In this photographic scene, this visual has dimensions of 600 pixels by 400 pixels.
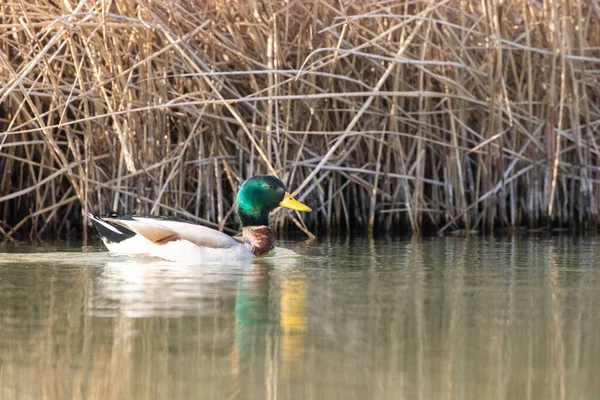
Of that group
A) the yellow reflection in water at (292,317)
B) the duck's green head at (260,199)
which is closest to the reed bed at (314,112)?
the duck's green head at (260,199)

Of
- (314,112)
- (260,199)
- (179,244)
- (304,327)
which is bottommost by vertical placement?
(304,327)

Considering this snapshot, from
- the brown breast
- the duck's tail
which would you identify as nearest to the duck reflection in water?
the brown breast

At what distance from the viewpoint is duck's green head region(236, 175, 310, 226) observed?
7.38m

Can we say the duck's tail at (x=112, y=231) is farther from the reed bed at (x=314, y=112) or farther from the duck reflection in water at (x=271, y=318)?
the duck reflection in water at (x=271, y=318)

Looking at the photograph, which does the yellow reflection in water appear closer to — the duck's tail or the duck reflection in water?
the duck reflection in water

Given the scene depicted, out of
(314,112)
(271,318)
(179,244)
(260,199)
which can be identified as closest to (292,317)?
(271,318)

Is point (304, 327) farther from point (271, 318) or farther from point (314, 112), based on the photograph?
point (314, 112)

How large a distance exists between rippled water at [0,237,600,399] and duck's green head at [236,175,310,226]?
588 millimetres

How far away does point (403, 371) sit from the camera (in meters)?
3.71

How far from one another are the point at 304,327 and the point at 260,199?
2.96m

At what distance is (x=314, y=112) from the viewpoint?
26.3 ft

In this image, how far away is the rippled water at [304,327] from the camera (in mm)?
3551

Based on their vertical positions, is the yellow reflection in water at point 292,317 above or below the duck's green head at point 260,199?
below

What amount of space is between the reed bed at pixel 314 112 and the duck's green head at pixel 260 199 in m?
0.26
